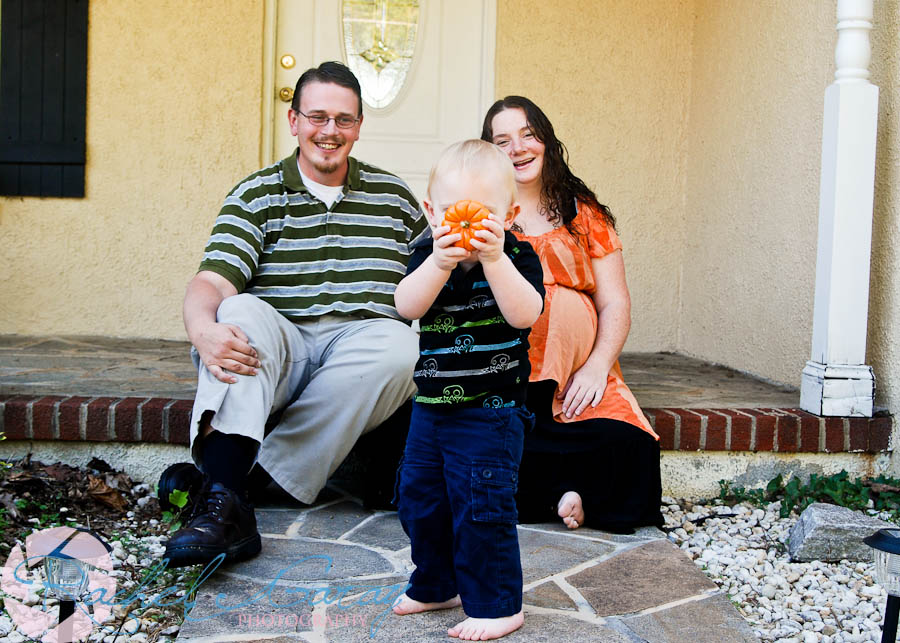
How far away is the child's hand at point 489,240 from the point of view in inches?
63.7

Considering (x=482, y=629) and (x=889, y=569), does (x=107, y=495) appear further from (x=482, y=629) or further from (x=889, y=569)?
(x=889, y=569)

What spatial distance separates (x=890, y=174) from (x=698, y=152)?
1495mm

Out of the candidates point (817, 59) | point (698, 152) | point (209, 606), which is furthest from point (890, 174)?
point (209, 606)

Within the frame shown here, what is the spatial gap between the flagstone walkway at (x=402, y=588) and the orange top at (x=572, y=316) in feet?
1.17

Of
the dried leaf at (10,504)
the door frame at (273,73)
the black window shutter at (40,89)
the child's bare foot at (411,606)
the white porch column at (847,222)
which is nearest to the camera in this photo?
the child's bare foot at (411,606)

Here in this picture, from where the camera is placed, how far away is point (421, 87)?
440 centimetres

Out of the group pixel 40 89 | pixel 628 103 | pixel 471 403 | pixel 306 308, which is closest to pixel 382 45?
pixel 628 103

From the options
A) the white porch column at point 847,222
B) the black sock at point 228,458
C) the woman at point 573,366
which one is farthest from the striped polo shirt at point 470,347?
the white porch column at point 847,222

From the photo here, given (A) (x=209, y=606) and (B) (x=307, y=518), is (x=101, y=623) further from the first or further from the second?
(B) (x=307, y=518)

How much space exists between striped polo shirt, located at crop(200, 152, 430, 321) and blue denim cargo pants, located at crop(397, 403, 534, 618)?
2.88ft

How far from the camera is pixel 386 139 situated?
4395 mm

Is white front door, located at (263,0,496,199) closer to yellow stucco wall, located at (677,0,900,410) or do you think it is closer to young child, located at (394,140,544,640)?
yellow stucco wall, located at (677,0,900,410)

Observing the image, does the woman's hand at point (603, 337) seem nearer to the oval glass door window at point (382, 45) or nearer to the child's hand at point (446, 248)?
the child's hand at point (446, 248)

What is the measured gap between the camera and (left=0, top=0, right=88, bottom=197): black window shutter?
13.7 ft
